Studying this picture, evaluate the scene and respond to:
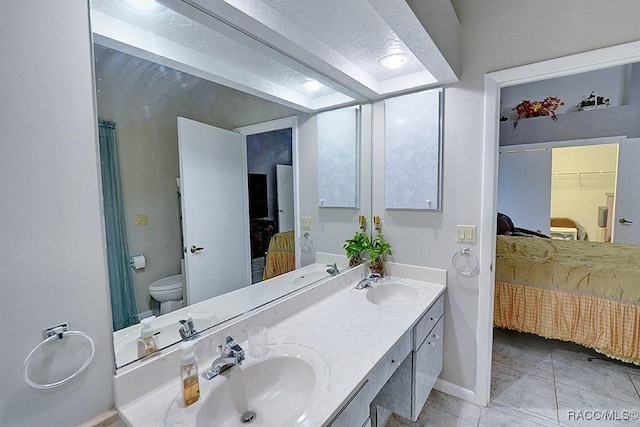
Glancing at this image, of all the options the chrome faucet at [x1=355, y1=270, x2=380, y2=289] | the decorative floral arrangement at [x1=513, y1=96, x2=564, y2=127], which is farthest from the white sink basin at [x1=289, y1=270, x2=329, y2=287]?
the decorative floral arrangement at [x1=513, y1=96, x2=564, y2=127]

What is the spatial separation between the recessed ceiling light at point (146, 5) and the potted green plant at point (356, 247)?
1674 mm

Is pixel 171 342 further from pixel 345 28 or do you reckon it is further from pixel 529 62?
pixel 529 62

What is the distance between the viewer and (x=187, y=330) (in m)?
1.12

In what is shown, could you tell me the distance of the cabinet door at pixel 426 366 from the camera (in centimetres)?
161

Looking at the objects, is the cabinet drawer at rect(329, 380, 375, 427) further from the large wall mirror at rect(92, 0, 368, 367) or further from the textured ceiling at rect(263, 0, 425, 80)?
the textured ceiling at rect(263, 0, 425, 80)

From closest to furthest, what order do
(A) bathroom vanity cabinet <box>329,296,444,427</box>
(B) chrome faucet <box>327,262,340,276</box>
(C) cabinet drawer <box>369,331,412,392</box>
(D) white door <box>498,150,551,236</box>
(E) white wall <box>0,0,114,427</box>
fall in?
(E) white wall <box>0,0,114,427</box>
(C) cabinet drawer <box>369,331,412,392</box>
(A) bathroom vanity cabinet <box>329,296,444,427</box>
(B) chrome faucet <box>327,262,340,276</box>
(D) white door <box>498,150,551,236</box>

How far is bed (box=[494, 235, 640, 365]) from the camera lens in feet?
7.35

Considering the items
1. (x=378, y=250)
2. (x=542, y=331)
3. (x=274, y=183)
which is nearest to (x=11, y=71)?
(x=274, y=183)

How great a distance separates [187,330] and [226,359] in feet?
0.63

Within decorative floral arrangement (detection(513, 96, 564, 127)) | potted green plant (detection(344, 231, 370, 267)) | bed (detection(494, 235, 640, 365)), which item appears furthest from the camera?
decorative floral arrangement (detection(513, 96, 564, 127))

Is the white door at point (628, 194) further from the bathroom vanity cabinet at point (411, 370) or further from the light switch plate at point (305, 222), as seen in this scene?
the light switch plate at point (305, 222)

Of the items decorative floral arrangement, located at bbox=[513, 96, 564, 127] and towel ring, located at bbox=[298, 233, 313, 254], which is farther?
decorative floral arrangement, located at bbox=[513, 96, 564, 127]

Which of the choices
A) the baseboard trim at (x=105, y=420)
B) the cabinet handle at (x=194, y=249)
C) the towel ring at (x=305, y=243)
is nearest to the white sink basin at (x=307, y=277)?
the towel ring at (x=305, y=243)

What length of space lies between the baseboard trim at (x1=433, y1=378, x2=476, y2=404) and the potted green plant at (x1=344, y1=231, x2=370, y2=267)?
1039 millimetres
